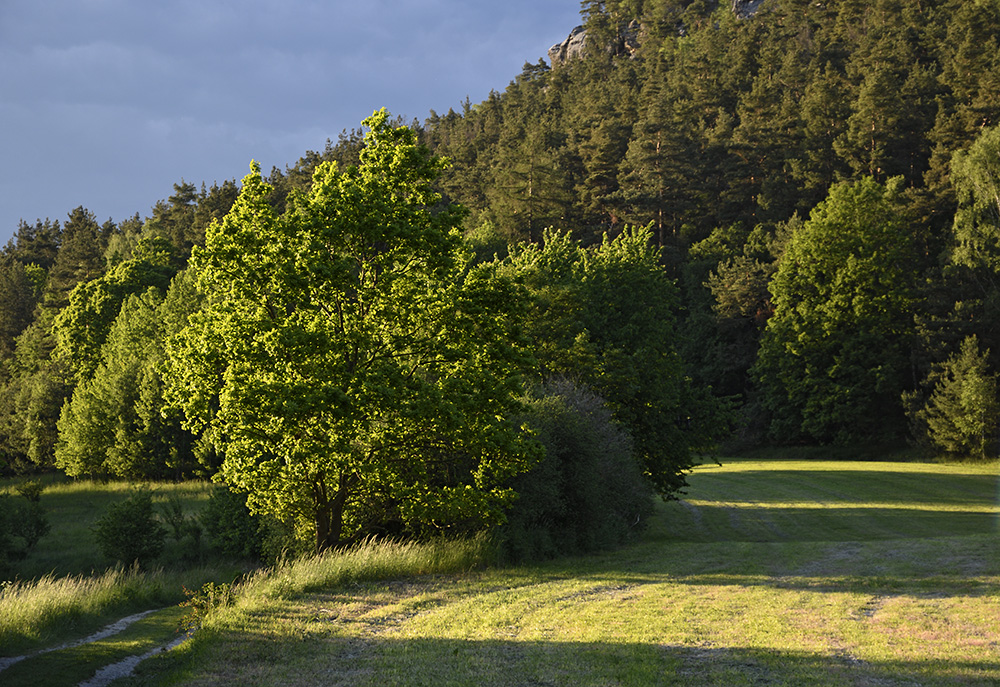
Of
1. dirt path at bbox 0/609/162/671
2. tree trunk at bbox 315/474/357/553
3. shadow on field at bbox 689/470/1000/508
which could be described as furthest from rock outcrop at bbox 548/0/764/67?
dirt path at bbox 0/609/162/671

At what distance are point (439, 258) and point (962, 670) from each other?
12782 mm

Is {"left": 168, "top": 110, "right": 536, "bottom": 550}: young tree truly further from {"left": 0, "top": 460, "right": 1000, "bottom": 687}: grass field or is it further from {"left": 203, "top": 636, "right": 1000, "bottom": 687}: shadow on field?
{"left": 203, "top": 636, "right": 1000, "bottom": 687}: shadow on field

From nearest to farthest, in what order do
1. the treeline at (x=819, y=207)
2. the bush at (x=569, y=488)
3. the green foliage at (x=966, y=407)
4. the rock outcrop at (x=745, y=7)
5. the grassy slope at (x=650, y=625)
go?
the grassy slope at (x=650, y=625) → the bush at (x=569, y=488) → the green foliage at (x=966, y=407) → the treeline at (x=819, y=207) → the rock outcrop at (x=745, y=7)

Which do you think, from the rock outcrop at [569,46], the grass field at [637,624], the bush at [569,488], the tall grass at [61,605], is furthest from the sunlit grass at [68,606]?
the rock outcrop at [569,46]

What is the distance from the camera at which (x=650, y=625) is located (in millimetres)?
11328

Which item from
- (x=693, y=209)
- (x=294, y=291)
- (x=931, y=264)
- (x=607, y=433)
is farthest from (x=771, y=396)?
(x=294, y=291)

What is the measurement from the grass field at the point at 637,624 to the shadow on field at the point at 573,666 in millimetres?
31

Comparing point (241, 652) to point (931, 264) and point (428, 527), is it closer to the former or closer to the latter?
point (428, 527)

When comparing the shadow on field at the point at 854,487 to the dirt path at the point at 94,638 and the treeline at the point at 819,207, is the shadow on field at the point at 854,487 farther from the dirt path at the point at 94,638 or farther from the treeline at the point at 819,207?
the dirt path at the point at 94,638

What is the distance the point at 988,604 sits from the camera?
12.7 meters

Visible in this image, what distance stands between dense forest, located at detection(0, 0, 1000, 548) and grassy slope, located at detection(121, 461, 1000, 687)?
3.42m

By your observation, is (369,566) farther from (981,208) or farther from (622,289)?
(981,208)

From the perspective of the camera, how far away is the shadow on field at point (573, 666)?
846cm

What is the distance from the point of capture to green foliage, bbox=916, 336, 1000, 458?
160ft
